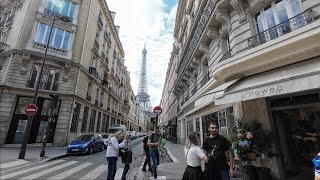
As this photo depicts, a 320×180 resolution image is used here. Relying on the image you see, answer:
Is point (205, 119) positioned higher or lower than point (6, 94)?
lower

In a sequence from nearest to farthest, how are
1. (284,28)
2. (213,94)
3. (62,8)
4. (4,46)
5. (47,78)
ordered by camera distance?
(284,28), (213,94), (4,46), (47,78), (62,8)

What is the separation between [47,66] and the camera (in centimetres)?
1808

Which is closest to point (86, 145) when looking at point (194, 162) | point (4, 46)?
point (194, 162)

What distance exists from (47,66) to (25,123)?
5.69 meters

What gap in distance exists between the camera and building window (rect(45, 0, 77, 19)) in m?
19.3

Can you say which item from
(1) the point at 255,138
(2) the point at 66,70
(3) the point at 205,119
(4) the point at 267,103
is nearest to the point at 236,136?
(1) the point at 255,138

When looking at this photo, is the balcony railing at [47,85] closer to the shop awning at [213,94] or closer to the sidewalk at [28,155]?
the sidewalk at [28,155]

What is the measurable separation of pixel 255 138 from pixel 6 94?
1908cm

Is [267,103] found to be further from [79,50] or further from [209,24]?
[79,50]

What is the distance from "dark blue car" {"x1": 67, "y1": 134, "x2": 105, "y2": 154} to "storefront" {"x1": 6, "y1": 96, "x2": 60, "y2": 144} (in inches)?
184

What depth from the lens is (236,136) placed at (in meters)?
5.82

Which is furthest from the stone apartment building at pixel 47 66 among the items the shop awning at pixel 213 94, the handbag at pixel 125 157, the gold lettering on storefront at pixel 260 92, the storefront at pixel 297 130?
the storefront at pixel 297 130

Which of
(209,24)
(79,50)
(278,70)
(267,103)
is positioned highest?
(79,50)

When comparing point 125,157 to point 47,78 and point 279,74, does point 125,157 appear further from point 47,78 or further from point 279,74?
point 47,78
